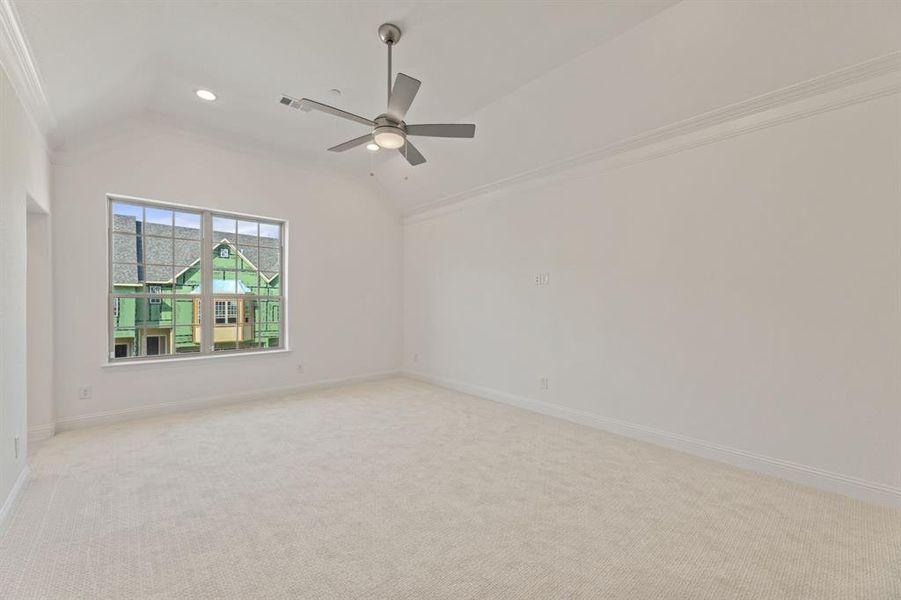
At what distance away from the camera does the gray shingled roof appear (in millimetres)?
4398

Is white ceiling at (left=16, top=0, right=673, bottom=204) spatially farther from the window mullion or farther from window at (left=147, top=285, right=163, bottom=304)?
window at (left=147, top=285, right=163, bottom=304)

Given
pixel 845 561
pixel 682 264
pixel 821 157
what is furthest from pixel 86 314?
pixel 821 157

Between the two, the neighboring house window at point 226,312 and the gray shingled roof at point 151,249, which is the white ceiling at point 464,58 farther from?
the neighboring house window at point 226,312

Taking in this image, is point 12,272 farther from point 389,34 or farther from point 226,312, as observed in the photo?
point 389,34

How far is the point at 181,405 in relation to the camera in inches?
180

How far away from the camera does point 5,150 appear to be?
2.42 metres

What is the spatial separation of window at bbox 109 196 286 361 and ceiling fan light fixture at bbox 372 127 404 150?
3336 mm

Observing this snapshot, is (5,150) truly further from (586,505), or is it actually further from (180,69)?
(586,505)

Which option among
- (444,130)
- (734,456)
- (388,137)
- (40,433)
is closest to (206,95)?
(388,137)

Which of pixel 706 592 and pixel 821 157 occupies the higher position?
pixel 821 157

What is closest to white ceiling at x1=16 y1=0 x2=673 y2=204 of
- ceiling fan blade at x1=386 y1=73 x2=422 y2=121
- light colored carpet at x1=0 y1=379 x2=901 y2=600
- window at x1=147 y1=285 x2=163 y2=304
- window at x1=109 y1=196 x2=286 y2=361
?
ceiling fan blade at x1=386 y1=73 x2=422 y2=121

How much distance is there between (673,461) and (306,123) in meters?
4.96

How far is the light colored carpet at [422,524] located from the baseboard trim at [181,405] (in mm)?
266

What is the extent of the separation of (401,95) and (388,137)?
0.31m
